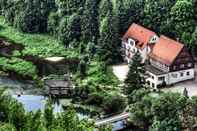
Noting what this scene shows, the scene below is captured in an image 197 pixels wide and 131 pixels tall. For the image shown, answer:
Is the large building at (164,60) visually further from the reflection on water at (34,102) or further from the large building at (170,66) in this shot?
the reflection on water at (34,102)

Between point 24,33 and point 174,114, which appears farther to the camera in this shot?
point 24,33

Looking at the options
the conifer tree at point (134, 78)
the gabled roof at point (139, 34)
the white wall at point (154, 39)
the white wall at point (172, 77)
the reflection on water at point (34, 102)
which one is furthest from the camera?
the gabled roof at point (139, 34)

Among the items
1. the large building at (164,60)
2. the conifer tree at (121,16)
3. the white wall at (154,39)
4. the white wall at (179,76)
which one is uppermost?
the conifer tree at (121,16)

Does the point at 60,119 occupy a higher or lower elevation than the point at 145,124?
higher

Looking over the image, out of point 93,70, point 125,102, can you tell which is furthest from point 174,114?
point 93,70

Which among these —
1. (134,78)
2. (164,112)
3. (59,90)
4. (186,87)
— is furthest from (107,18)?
(164,112)

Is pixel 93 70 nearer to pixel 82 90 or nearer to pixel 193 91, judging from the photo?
pixel 82 90

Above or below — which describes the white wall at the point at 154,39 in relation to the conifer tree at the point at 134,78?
above

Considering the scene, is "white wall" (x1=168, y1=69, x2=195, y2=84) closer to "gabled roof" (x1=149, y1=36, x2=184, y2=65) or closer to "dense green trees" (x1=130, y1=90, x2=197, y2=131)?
"gabled roof" (x1=149, y1=36, x2=184, y2=65)

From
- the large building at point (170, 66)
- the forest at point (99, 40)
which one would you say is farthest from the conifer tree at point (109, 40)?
the large building at point (170, 66)
